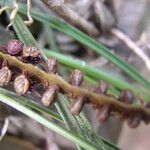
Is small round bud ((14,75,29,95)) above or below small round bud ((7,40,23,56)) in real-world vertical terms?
below

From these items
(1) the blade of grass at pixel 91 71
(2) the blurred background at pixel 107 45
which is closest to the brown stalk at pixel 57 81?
(1) the blade of grass at pixel 91 71

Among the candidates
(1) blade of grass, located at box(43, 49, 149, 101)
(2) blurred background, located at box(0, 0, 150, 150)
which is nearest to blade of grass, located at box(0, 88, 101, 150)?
(1) blade of grass, located at box(43, 49, 149, 101)

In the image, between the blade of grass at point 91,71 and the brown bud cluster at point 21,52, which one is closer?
the brown bud cluster at point 21,52

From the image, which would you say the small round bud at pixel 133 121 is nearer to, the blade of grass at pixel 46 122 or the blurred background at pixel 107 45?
the blade of grass at pixel 46 122

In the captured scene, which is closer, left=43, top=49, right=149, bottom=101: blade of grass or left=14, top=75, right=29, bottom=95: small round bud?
left=14, top=75, right=29, bottom=95: small round bud

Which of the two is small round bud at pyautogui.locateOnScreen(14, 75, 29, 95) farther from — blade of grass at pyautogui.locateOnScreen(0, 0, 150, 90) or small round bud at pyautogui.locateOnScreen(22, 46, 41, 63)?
blade of grass at pyautogui.locateOnScreen(0, 0, 150, 90)

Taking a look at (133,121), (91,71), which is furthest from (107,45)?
(133,121)
